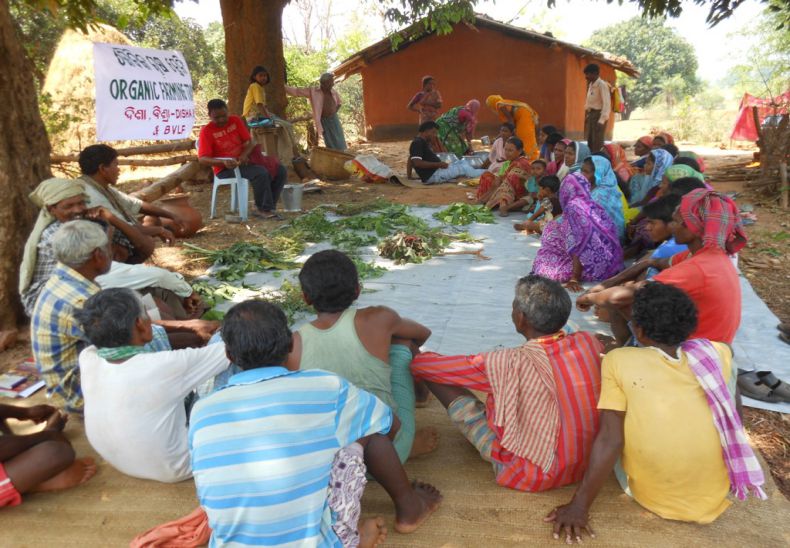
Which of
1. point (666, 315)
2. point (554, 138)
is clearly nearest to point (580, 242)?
point (666, 315)

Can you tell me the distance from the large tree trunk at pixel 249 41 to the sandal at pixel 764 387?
7.94 metres

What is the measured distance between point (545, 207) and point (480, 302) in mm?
2169

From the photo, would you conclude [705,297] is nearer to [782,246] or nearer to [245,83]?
[782,246]

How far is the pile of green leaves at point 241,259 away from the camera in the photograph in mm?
4832

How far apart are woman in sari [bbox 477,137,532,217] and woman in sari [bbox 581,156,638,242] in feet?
6.80

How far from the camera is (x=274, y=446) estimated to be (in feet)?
5.06

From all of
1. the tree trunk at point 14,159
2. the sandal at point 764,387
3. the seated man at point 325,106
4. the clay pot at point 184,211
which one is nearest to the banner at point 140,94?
the clay pot at point 184,211

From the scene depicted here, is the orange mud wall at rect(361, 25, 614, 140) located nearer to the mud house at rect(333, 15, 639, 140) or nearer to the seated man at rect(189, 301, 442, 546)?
the mud house at rect(333, 15, 639, 140)

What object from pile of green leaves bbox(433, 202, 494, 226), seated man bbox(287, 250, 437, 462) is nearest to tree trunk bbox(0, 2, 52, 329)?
seated man bbox(287, 250, 437, 462)

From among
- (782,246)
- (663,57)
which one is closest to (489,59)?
(782,246)

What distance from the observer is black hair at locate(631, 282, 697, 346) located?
74.2 inches

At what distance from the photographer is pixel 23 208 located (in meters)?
3.77

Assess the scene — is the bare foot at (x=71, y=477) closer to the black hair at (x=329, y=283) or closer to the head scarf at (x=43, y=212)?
the black hair at (x=329, y=283)

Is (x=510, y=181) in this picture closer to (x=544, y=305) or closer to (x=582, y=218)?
(x=582, y=218)
